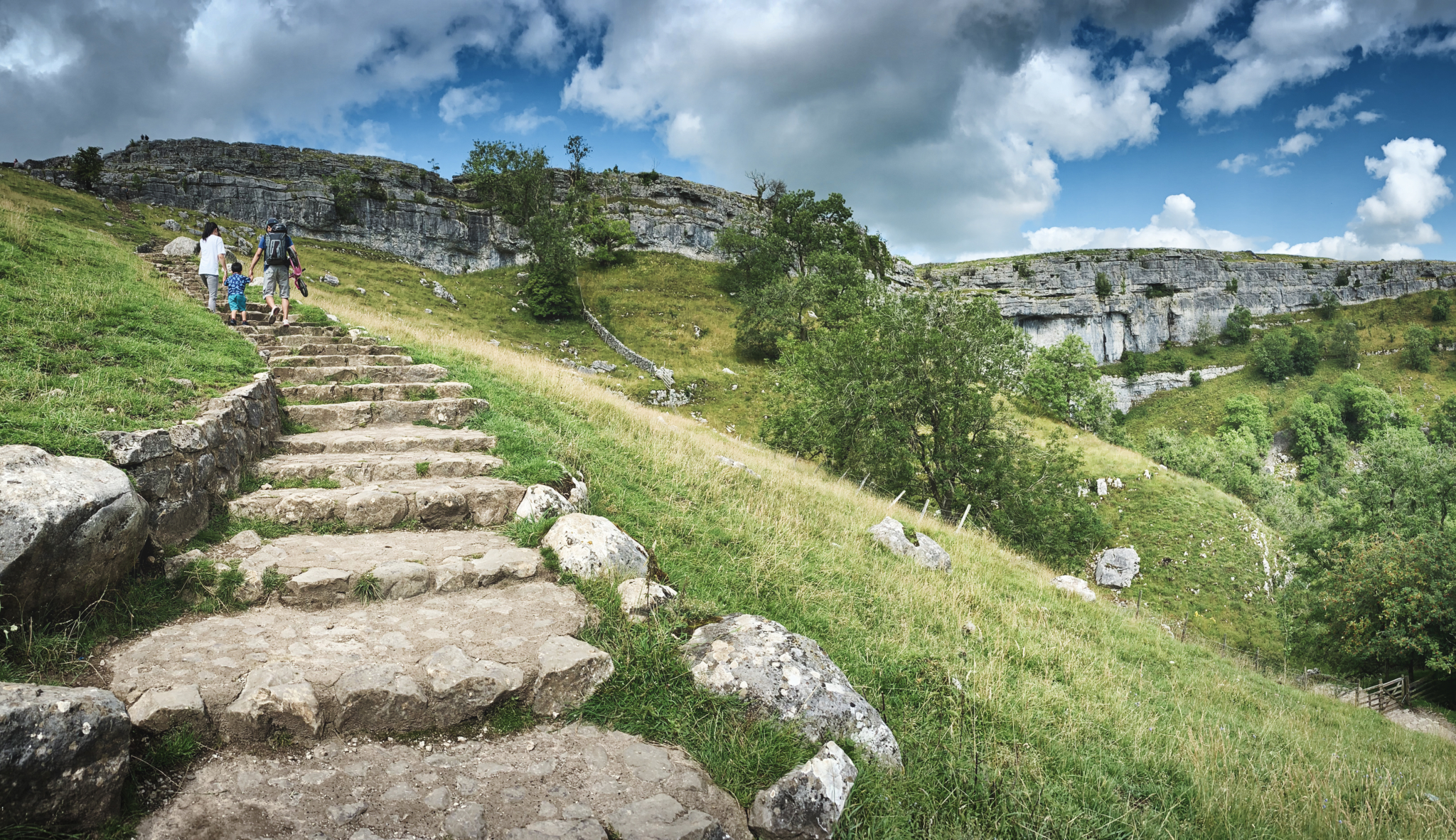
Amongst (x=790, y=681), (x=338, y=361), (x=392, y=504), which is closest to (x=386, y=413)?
(x=338, y=361)

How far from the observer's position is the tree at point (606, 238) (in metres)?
55.7

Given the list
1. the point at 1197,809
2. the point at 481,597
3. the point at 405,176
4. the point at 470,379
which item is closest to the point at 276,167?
the point at 405,176

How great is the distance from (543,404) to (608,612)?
734 cm

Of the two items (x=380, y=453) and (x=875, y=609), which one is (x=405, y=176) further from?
(x=875, y=609)

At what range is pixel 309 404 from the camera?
9.66 meters

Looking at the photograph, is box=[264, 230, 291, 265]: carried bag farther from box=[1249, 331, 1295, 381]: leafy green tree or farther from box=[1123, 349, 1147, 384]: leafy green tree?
box=[1123, 349, 1147, 384]: leafy green tree

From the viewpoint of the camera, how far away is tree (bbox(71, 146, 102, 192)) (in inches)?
1638

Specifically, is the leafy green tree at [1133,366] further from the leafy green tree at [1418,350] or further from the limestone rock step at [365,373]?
the limestone rock step at [365,373]

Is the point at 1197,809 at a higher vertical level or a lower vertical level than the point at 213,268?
lower

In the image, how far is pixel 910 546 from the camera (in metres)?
10.5

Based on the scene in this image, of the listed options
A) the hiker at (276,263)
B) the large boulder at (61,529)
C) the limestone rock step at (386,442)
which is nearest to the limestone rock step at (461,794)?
the large boulder at (61,529)

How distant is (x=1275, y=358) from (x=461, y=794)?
12547 centimetres

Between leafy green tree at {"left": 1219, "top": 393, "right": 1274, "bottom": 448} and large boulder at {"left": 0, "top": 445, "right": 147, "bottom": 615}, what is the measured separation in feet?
327

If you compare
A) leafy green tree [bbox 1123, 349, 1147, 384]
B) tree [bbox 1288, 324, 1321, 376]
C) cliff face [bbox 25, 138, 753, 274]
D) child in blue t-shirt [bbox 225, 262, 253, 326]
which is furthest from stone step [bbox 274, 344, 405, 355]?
leafy green tree [bbox 1123, 349, 1147, 384]
